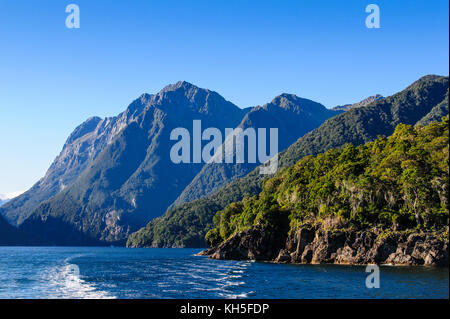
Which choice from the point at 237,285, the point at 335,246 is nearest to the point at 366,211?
the point at 335,246

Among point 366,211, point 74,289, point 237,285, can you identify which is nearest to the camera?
point 237,285

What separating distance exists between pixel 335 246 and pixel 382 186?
59.5 ft

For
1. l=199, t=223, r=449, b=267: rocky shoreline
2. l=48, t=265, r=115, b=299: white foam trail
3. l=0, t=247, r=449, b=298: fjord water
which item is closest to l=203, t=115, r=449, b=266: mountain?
l=199, t=223, r=449, b=267: rocky shoreline

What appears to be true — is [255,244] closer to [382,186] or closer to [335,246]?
[335,246]

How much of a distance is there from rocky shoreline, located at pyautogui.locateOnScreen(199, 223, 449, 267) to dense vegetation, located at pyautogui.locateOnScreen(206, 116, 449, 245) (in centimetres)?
356

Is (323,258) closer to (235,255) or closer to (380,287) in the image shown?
(235,255)

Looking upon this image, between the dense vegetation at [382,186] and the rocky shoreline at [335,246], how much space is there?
11.7 ft

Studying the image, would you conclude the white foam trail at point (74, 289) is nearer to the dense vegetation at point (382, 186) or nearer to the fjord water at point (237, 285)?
the fjord water at point (237, 285)

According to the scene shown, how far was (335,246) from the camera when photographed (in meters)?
108

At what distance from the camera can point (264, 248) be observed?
5094 inches

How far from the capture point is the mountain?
94.9m

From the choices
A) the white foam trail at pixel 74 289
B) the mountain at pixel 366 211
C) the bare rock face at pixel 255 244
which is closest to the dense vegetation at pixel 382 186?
the mountain at pixel 366 211

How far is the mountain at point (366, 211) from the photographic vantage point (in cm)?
9488
